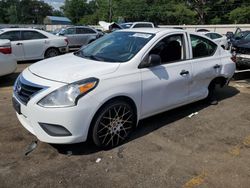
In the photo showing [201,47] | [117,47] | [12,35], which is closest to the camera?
[117,47]

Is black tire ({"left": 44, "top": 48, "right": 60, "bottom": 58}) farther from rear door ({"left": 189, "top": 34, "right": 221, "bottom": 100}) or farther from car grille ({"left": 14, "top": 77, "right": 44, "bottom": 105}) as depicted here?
car grille ({"left": 14, "top": 77, "right": 44, "bottom": 105})

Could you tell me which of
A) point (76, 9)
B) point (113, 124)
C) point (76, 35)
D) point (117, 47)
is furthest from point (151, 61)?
point (76, 9)

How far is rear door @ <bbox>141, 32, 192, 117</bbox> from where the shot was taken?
4527 millimetres

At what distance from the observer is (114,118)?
13.7ft

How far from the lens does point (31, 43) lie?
1181 centimetres

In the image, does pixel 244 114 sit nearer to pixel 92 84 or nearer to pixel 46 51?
pixel 92 84

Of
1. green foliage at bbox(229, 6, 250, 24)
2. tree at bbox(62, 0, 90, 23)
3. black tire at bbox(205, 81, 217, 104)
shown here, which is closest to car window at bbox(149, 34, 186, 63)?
black tire at bbox(205, 81, 217, 104)

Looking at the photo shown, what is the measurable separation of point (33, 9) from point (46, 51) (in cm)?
10277

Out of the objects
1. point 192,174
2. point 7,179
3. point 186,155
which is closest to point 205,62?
point 186,155

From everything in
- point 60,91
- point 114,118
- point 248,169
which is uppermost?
point 60,91

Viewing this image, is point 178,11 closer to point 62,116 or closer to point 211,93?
point 211,93

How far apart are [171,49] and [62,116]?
7.69 feet

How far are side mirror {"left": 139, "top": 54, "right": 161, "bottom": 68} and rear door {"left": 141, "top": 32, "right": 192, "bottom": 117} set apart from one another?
2.4 inches

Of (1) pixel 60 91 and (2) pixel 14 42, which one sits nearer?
(1) pixel 60 91
